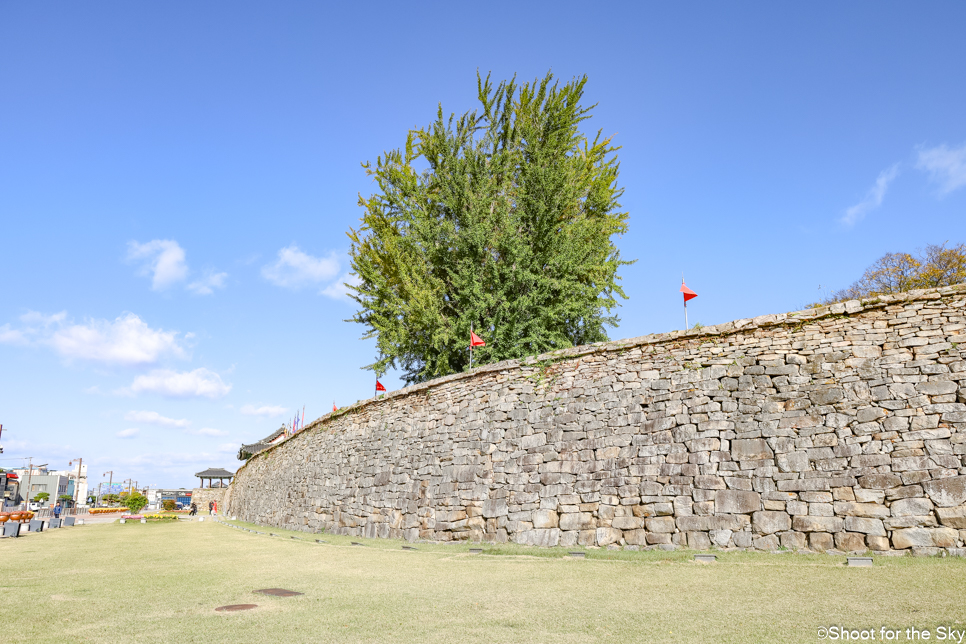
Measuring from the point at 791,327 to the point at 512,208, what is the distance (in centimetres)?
1178

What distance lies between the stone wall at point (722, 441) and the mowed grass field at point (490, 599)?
940 millimetres

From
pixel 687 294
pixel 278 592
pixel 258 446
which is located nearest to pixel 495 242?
pixel 687 294

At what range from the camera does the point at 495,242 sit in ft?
62.2

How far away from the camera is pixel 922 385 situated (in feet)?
29.4

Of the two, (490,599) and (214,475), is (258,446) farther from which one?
(490,599)

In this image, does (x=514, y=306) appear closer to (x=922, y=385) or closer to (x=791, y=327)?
(x=791, y=327)

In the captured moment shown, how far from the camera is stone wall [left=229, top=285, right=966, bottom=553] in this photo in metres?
8.65

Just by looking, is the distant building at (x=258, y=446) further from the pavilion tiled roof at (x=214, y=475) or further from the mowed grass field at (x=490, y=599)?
the mowed grass field at (x=490, y=599)

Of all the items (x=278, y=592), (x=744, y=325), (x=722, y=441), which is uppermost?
(x=744, y=325)

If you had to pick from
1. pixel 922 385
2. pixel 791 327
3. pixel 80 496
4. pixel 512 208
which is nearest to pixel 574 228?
pixel 512 208

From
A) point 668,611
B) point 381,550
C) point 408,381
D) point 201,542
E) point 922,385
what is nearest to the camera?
point 668,611

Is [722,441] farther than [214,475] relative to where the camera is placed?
No

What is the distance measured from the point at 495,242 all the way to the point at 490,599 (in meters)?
14.1

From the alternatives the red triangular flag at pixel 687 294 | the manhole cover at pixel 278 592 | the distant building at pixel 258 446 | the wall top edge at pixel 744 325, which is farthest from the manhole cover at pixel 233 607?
Answer: the distant building at pixel 258 446
